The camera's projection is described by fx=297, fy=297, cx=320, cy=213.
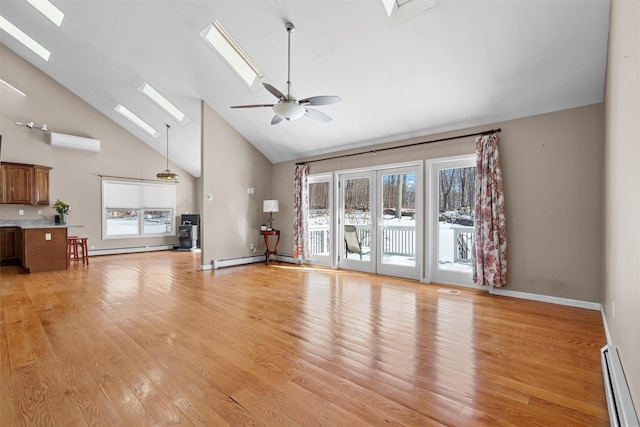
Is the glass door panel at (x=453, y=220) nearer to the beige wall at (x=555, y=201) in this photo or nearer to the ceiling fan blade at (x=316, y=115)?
the beige wall at (x=555, y=201)

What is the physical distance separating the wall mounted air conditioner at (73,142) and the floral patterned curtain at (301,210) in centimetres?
571

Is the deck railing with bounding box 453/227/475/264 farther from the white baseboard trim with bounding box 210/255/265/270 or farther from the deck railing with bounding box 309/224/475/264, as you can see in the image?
the white baseboard trim with bounding box 210/255/265/270

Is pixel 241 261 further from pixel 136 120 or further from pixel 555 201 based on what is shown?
pixel 555 201

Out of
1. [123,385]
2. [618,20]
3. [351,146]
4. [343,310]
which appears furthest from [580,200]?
[123,385]

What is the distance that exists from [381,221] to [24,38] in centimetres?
846

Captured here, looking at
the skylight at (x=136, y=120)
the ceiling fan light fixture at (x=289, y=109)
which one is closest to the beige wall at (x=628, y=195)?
the ceiling fan light fixture at (x=289, y=109)

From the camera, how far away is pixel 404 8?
3.35 metres

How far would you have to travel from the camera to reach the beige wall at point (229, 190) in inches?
254

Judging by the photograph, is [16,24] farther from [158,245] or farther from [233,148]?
[158,245]

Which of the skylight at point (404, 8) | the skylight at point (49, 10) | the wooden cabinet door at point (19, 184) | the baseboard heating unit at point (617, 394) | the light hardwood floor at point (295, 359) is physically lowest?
the light hardwood floor at point (295, 359)

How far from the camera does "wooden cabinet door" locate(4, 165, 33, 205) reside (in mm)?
6797

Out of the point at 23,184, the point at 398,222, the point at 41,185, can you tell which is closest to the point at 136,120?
the point at 41,185

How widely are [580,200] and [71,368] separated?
18.6 ft

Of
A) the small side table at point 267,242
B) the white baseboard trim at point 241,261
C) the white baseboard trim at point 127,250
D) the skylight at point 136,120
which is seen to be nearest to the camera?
the white baseboard trim at point 241,261
